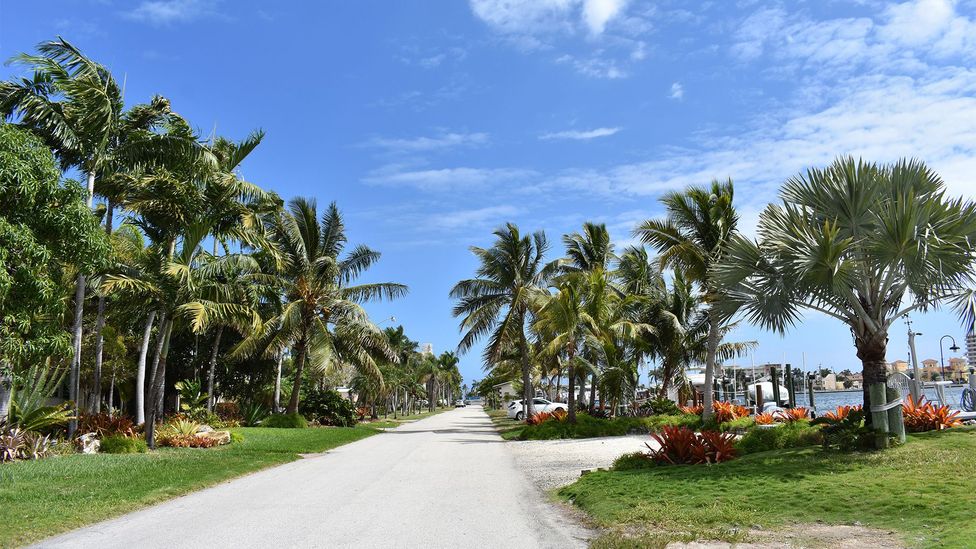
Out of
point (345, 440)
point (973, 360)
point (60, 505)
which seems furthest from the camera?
point (973, 360)

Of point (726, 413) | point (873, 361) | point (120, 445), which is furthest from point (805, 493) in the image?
point (120, 445)

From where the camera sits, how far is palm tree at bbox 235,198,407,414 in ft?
95.1

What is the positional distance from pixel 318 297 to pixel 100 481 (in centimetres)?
1938

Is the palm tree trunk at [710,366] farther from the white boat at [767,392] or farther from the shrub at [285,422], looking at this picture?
the white boat at [767,392]

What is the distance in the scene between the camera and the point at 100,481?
1077 centimetres

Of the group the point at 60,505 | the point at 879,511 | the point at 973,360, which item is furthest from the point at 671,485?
the point at 973,360

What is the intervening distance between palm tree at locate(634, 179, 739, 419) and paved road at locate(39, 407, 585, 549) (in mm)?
9956

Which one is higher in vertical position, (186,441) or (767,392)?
(767,392)

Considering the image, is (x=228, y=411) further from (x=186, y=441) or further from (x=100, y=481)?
(x=100, y=481)

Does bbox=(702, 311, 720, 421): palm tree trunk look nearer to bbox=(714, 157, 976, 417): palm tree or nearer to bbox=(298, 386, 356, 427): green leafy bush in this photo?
bbox=(714, 157, 976, 417): palm tree

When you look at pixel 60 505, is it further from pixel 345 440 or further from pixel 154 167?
pixel 345 440

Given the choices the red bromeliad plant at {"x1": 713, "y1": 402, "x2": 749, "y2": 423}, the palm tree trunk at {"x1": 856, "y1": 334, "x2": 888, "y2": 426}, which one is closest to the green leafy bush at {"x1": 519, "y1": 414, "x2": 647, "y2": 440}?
the red bromeliad plant at {"x1": 713, "y1": 402, "x2": 749, "y2": 423}

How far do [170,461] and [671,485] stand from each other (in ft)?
35.0

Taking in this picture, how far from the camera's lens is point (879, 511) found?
6.99m
